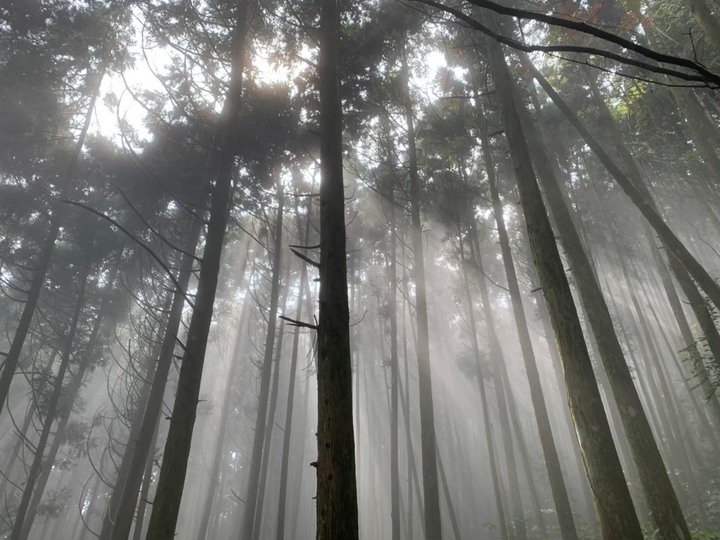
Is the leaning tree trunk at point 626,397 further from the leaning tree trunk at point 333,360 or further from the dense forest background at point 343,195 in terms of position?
the leaning tree trunk at point 333,360

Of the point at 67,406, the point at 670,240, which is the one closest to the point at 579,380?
the point at 670,240

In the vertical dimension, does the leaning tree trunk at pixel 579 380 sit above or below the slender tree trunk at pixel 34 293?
below

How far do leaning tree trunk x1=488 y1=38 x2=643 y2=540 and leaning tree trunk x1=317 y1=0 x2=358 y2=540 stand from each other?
2.47 meters

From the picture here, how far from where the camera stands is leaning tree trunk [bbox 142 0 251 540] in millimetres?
4078

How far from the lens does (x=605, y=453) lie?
12.5 ft

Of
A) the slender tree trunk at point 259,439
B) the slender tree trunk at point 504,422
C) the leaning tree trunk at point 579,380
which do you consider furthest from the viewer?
the slender tree trunk at point 504,422

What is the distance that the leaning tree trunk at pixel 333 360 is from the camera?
291 cm

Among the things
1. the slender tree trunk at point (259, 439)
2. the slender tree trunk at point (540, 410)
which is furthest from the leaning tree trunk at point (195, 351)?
the slender tree trunk at point (540, 410)

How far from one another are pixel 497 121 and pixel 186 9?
8.67 metres

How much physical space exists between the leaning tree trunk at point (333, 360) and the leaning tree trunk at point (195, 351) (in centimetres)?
161


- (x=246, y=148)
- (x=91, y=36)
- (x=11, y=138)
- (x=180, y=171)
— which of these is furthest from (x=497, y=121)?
(x=11, y=138)

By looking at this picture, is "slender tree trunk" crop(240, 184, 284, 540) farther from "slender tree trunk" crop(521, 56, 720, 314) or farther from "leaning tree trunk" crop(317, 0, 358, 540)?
"slender tree trunk" crop(521, 56, 720, 314)

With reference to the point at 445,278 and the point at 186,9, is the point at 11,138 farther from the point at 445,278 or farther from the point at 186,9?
the point at 445,278

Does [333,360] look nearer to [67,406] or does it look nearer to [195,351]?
[195,351]
